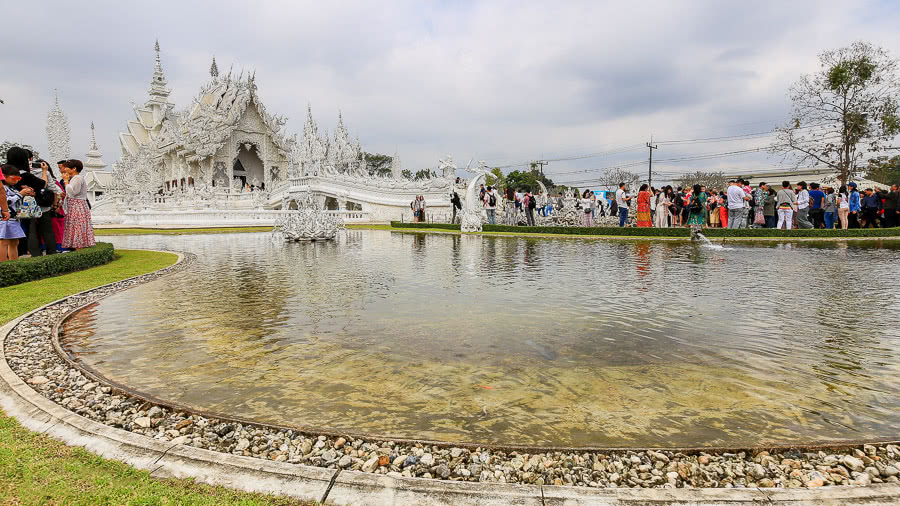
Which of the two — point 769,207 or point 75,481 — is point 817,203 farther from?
point 75,481

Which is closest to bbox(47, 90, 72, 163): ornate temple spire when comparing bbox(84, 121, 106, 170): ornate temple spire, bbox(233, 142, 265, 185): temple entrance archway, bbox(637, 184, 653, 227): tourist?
bbox(84, 121, 106, 170): ornate temple spire

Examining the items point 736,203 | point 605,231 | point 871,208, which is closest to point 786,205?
point 736,203

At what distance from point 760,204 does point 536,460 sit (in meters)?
19.2

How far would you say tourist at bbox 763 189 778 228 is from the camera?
56.7 ft

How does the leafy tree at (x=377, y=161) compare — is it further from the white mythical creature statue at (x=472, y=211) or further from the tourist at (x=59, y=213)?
the tourist at (x=59, y=213)

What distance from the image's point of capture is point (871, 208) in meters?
16.9

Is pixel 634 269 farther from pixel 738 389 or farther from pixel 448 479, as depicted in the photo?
pixel 448 479

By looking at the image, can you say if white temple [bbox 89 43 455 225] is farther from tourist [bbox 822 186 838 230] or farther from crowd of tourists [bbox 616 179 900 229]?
tourist [bbox 822 186 838 230]

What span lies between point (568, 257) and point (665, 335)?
22.1 feet

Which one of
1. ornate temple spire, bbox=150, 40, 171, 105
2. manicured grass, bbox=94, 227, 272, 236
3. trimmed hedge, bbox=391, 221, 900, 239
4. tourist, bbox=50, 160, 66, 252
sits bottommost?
trimmed hedge, bbox=391, 221, 900, 239

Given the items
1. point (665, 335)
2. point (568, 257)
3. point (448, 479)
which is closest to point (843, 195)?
point (568, 257)

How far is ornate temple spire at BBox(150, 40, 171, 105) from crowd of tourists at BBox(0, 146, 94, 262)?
53.4 meters

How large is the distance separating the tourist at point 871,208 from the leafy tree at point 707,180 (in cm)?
4195

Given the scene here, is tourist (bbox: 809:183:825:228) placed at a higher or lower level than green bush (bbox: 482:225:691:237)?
higher
